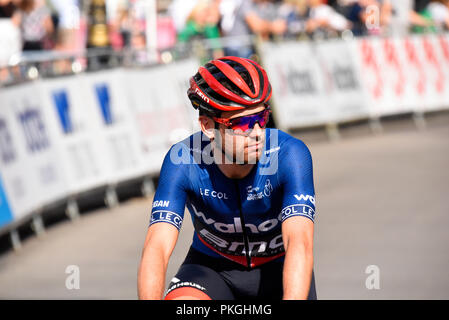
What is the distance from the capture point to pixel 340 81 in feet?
48.9

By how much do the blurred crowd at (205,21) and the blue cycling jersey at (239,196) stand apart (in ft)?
32.5

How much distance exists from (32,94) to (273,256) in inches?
251

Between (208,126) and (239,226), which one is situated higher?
(208,126)

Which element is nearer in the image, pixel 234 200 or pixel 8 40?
pixel 234 200

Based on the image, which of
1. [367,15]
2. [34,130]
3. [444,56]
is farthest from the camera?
[444,56]

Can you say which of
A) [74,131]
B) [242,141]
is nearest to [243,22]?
[74,131]

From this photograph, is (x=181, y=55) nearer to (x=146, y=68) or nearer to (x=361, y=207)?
(x=146, y=68)

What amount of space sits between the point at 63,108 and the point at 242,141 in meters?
6.91

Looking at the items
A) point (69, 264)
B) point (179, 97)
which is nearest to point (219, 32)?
point (179, 97)

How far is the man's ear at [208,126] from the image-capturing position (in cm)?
346

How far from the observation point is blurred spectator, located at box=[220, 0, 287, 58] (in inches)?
573

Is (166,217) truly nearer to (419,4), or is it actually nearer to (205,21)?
(205,21)

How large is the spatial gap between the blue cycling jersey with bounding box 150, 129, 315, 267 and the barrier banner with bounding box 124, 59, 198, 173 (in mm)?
7238

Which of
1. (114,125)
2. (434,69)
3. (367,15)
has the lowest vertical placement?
(434,69)
